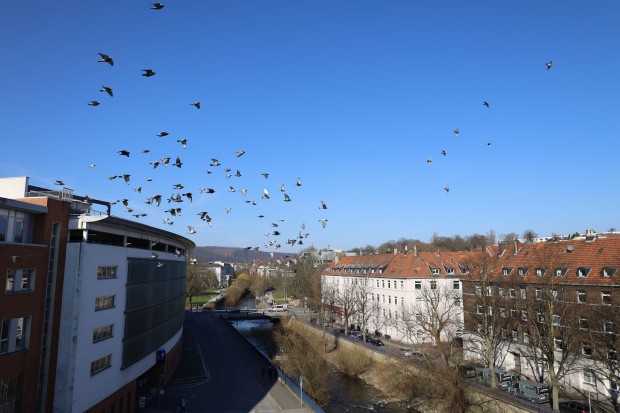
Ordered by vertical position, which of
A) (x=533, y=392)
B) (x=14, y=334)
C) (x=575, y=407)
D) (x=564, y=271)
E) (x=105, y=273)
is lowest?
(x=575, y=407)

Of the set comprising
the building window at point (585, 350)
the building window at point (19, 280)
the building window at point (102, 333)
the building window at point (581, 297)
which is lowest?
the building window at point (585, 350)

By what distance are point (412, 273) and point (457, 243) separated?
106 metres

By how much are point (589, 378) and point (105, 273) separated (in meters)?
36.7

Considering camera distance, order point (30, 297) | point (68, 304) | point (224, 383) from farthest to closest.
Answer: point (224, 383) < point (68, 304) < point (30, 297)

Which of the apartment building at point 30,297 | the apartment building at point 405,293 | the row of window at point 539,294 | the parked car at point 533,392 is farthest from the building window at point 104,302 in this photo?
the apartment building at point 405,293

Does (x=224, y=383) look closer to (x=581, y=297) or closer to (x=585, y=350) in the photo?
(x=585, y=350)

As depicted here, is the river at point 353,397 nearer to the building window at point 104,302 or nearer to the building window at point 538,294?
the building window at point 538,294

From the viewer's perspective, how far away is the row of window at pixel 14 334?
20.1 m

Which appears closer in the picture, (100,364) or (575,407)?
(100,364)

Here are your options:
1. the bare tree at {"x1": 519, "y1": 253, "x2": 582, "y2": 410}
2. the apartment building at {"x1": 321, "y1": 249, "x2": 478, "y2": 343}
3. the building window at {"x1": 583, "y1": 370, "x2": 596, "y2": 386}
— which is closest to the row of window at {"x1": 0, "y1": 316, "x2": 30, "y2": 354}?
the bare tree at {"x1": 519, "y1": 253, "x2": 582, "y2": 410}

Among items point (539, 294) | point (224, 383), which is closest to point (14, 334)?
point (224, 383)

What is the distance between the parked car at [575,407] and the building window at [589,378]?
2.95 metres

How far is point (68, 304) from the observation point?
77.5 feet

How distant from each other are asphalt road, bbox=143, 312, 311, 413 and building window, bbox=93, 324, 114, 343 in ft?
28.5
